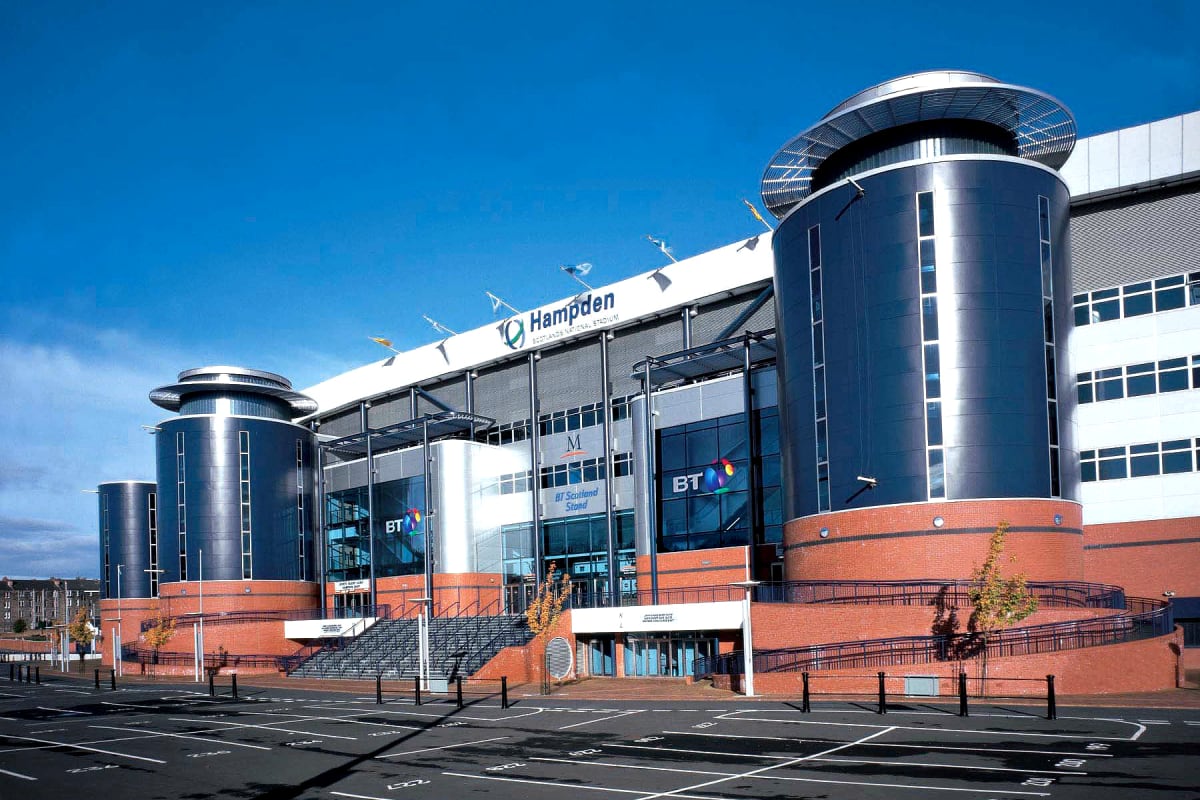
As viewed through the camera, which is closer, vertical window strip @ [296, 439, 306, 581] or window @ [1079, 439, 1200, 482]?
window @ [1079, 439, 1200, 482]

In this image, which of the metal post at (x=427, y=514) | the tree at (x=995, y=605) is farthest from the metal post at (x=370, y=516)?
the tree at (x=995, y=605)

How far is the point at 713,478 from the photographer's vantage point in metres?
47.7

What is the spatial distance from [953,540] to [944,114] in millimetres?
15719

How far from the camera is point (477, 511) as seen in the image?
60.9m

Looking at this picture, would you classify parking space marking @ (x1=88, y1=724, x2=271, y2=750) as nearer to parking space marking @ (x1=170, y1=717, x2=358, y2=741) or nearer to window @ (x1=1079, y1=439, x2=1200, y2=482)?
parking space marking @ (x1=170, y1=717, x2=358, y2=741)

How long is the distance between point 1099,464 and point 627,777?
94.6 feet

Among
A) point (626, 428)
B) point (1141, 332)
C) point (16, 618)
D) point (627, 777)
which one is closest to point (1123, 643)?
point (1141, 332)

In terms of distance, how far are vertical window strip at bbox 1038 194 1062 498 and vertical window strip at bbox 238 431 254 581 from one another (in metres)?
52.2

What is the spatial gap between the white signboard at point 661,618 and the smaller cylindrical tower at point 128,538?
47.5 metres

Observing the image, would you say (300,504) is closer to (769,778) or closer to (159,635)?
(159,635)

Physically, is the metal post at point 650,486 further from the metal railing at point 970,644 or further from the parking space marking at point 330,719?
the parking space marking at point 330,719

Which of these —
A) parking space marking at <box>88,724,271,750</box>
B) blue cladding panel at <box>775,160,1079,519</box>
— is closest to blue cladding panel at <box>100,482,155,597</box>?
parking space marking at <box>88,724,271,750</box>

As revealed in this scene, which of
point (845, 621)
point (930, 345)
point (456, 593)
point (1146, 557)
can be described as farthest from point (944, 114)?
point (456, 593)

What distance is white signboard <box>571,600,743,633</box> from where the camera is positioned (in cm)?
4116
